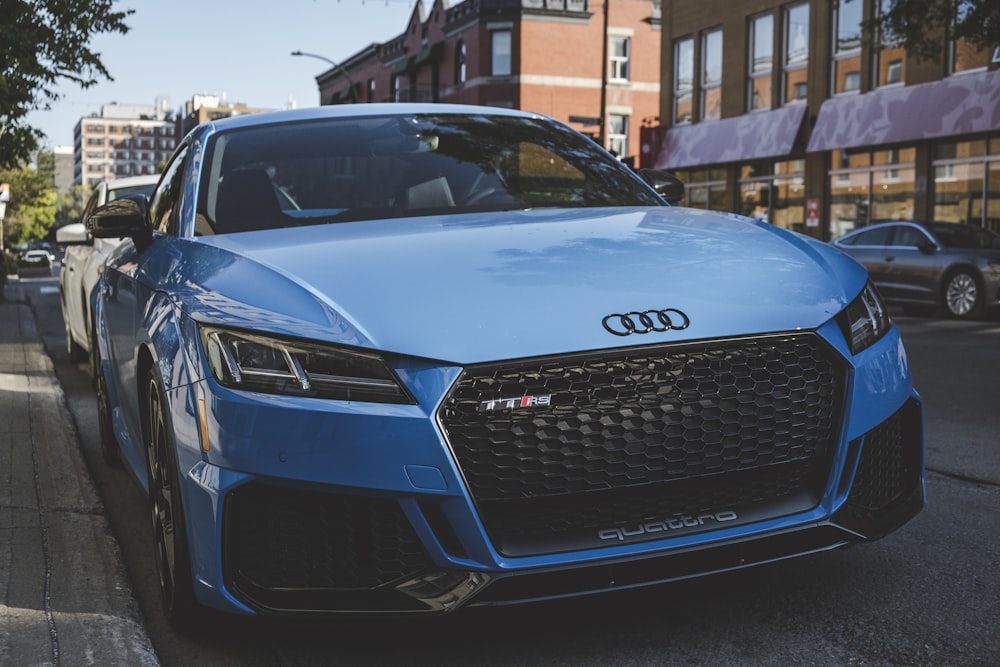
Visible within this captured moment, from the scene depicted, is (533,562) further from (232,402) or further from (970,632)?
(970,632)

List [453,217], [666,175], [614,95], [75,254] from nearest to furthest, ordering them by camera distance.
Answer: [453,217]
[666,175]
[75,254]
[614,95]

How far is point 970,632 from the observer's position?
330 cm

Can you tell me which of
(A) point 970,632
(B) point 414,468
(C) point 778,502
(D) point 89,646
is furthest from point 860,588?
(D) point 89,646

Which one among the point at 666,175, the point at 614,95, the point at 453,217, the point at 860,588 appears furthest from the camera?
the point at 614,95

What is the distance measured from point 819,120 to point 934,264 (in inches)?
450

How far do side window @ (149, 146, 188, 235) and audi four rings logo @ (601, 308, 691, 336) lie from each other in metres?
2.05

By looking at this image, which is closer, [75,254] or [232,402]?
[232,402]

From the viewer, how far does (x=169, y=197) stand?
5.17m

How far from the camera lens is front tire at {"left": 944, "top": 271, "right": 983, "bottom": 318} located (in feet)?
56.3

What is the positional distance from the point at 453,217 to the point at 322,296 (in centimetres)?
105

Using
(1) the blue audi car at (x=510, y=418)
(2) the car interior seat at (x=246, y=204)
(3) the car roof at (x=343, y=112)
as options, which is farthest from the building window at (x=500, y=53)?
(1) the blue audi car at (x=510, y=418)

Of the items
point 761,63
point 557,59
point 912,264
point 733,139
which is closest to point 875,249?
point 912,264

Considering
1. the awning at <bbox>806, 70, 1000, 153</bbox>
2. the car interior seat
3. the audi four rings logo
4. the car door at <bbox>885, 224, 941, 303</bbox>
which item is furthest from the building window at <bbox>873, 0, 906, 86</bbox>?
the audi four rings logo

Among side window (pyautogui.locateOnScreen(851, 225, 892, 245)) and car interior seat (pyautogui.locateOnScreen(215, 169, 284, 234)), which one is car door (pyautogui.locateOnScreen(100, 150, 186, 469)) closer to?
car interior seat (pyautogui.locateOnScreen(215, 169, 284, 234))
